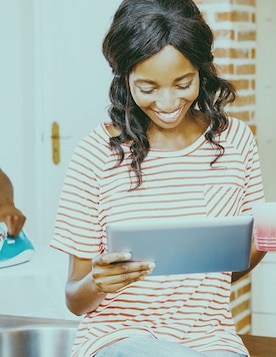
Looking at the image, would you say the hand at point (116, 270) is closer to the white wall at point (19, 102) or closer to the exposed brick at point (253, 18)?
the exposed brick at point (253, 18)

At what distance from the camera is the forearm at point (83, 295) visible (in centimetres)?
172

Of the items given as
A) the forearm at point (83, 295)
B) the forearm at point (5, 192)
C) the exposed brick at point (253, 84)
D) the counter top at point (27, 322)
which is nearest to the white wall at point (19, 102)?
the exposed brick at point (253, 84)

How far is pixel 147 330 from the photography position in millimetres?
1734

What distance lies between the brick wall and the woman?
1.58 m

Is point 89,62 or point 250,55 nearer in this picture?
point 250,55

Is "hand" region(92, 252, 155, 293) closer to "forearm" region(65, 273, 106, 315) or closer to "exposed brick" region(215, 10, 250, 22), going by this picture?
"forearm" region(65, 273, 106, 315)

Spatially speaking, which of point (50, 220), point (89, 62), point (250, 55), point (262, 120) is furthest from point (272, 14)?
point (50, 220)

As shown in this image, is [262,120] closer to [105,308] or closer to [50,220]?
[50,220]

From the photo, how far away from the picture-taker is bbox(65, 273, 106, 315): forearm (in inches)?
67.7

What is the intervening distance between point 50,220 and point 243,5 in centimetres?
174

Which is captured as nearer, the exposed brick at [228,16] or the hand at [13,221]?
the hand at [13,221]

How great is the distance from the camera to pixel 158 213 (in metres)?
1.80

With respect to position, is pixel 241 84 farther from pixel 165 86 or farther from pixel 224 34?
pixel 165 86

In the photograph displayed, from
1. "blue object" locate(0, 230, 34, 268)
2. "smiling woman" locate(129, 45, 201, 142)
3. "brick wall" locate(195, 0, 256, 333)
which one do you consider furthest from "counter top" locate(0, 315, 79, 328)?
"brick wall" locate(195, 0, 256, 333)
